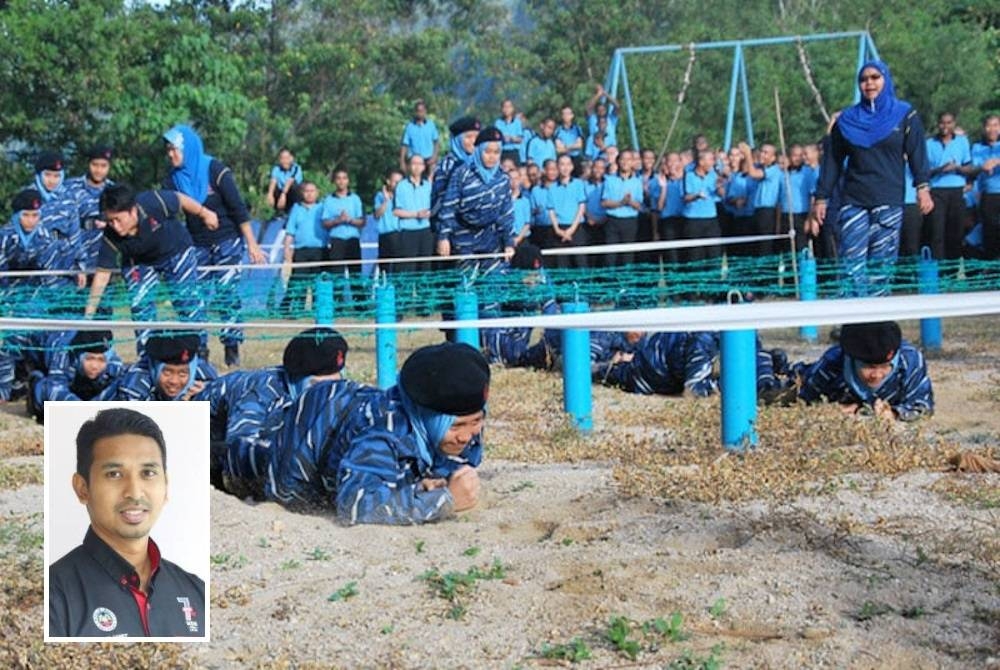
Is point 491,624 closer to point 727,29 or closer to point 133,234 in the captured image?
point 133,234

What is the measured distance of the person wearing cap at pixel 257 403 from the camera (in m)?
6.75

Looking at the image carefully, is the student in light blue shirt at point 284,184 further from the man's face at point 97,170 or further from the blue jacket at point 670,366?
the blue jacket at point 670,366

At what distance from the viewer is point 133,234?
9.72m

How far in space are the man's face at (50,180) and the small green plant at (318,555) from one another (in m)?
7.51

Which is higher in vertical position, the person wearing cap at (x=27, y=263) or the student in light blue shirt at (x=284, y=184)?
the student in light blue shirt at (x=284, y=184)

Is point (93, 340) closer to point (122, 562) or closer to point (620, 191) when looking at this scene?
point (122, 562)

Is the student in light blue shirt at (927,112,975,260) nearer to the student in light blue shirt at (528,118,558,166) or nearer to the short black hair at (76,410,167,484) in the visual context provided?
the student in light blue shirt at (528,118,558,166)

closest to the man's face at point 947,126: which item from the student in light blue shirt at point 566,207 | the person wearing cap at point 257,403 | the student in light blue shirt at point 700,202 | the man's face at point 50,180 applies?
the student in light blue shirt at point 700,202

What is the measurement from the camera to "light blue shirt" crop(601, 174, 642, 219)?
1762 cm

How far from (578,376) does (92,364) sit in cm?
309

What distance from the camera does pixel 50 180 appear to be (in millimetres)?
12469

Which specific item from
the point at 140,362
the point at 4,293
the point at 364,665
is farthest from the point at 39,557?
the point at 4,293

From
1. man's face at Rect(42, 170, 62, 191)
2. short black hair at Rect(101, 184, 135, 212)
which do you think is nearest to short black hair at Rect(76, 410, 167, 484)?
short black hair at Rect(101, 184, 135, 212)

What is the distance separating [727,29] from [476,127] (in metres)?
25.6
